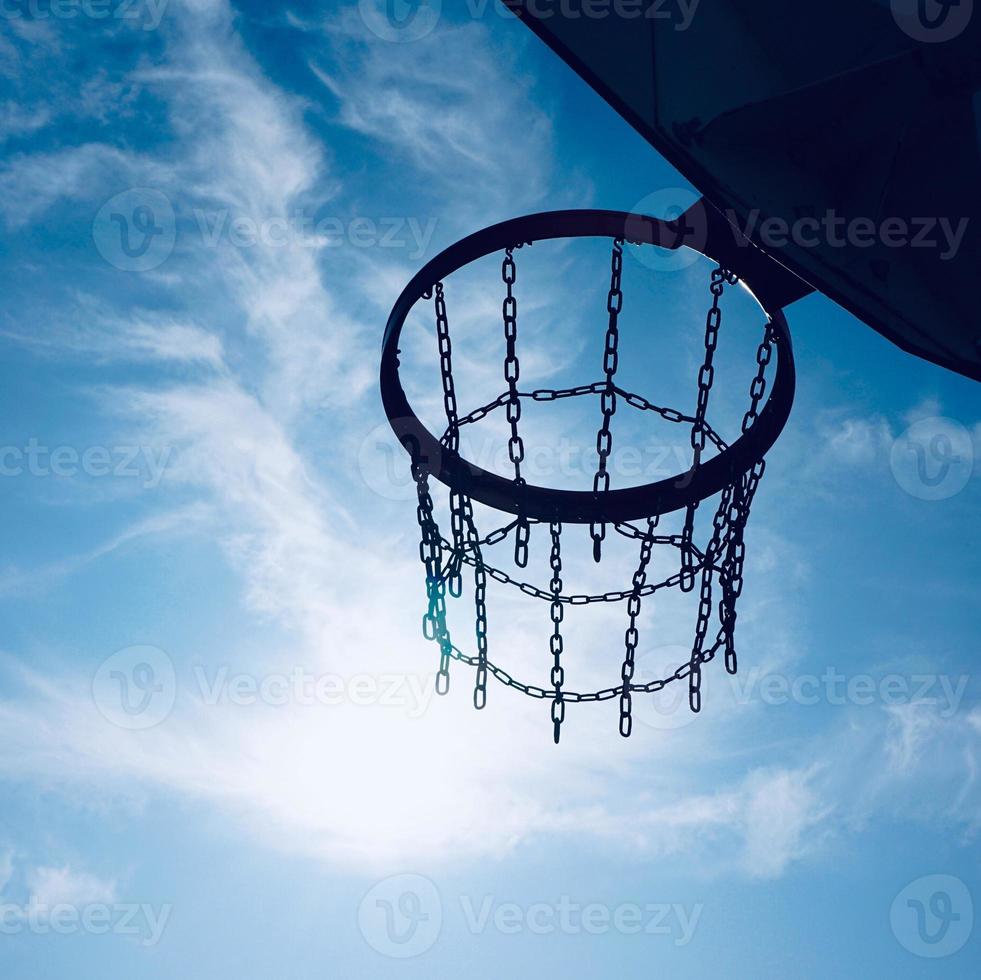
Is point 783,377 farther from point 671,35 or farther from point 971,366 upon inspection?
point 671,35

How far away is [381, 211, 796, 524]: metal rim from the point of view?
4078 mm

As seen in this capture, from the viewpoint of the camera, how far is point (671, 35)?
2732 mm

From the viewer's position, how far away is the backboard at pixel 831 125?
265 cm

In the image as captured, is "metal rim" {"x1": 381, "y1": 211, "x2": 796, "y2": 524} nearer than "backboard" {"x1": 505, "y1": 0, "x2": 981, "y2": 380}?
No

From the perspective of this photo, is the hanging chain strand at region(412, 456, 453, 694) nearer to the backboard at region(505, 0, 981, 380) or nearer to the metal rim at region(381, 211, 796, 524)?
the metal rim at region(381, 211, 796, 524)

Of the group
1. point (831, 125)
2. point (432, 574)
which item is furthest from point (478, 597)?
point (831, 125)

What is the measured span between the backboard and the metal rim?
110cm

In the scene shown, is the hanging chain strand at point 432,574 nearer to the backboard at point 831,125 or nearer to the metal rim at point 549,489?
the metal rim at point 549,489

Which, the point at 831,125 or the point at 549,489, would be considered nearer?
the point at 831,125

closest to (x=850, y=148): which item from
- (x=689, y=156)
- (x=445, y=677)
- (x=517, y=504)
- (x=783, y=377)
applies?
(x=689, y=156)

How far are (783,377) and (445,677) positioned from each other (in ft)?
7.30

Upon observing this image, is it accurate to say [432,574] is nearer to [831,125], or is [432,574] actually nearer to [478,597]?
[478,597]

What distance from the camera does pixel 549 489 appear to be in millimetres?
4512

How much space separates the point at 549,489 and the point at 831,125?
2.17 metres
